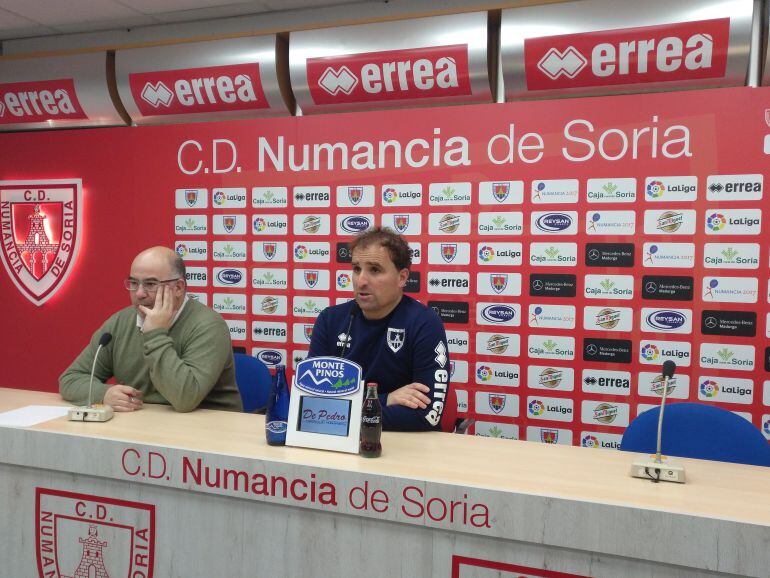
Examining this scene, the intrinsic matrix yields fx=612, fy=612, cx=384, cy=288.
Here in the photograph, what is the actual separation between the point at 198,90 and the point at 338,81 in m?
0.89

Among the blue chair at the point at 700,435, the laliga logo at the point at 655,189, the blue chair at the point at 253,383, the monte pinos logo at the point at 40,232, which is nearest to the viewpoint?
the blue chair at the point at 700,435

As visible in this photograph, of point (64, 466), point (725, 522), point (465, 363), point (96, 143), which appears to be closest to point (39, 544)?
point (64, 466)

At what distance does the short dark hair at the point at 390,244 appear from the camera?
2129mm

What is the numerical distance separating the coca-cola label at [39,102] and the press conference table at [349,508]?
2771 millimetres

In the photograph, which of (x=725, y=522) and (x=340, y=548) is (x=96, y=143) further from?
(x=725, y=522)

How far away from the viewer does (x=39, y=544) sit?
1771mm

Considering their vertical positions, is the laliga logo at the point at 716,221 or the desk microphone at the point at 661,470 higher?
the laliga logo at the point at 716,221

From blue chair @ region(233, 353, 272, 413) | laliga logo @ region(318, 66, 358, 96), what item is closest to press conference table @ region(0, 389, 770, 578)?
blue chair @ region(233, 353, 272, 413)

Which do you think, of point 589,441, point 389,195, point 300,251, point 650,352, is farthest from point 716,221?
point 300,251

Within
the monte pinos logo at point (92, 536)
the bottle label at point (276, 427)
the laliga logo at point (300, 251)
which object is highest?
the laliga logo at point (300, 251)

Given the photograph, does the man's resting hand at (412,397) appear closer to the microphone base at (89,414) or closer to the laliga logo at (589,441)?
the microphone base at (89,414)

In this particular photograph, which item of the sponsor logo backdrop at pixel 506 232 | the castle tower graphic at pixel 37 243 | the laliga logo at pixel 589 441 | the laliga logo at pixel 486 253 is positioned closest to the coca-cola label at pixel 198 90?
the sponsor logo backdrop at pixel 506 232

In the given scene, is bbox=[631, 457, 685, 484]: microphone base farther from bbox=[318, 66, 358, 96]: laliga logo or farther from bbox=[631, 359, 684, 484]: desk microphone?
bbox=[318, 66, 358, 96]: laliga logo

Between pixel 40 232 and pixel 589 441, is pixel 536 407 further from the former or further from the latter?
pixel 40 232
